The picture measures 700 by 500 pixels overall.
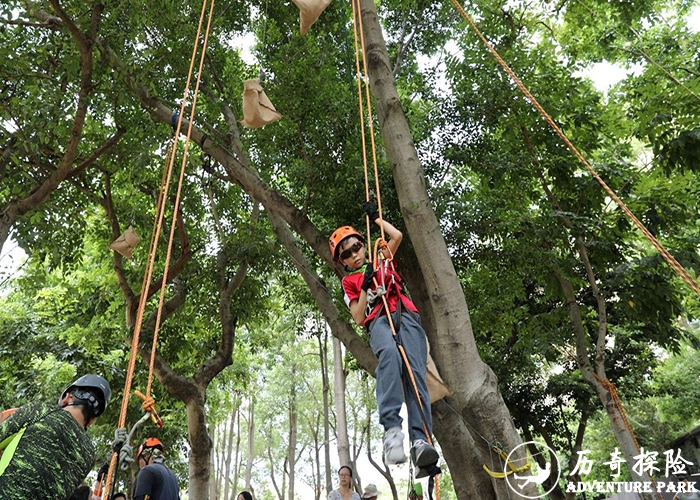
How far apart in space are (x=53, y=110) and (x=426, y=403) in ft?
14.0

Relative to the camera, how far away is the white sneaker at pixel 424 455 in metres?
2.68

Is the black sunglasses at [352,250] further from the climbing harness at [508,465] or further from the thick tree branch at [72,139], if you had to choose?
the thick tree branch at [72,139]

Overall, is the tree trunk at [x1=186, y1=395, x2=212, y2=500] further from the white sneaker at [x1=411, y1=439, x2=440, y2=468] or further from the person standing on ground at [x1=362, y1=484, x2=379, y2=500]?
the white sneaker at [x1=411, y1=439, x2=440, y2=468]

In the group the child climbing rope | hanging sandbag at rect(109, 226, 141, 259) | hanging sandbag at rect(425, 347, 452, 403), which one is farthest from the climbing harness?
hanging sandbag at rect(109, 226, 141, 259)

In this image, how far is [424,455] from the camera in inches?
105

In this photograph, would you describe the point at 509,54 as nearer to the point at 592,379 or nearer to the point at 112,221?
the point at 592,379

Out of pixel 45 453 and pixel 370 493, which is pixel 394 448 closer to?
pixel 45 453

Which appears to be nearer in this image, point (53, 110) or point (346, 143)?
point (53, 110)

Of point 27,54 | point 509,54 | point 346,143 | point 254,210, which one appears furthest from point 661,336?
point 27,54

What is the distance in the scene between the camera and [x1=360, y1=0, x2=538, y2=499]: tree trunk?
3857mm

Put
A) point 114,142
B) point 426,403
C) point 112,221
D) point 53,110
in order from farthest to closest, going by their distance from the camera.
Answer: point 112,221 < point 114,142 < point 53,110 < point 426,403

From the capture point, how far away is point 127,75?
5.38 m

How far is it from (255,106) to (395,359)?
8.82ft

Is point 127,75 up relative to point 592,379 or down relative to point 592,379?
up
